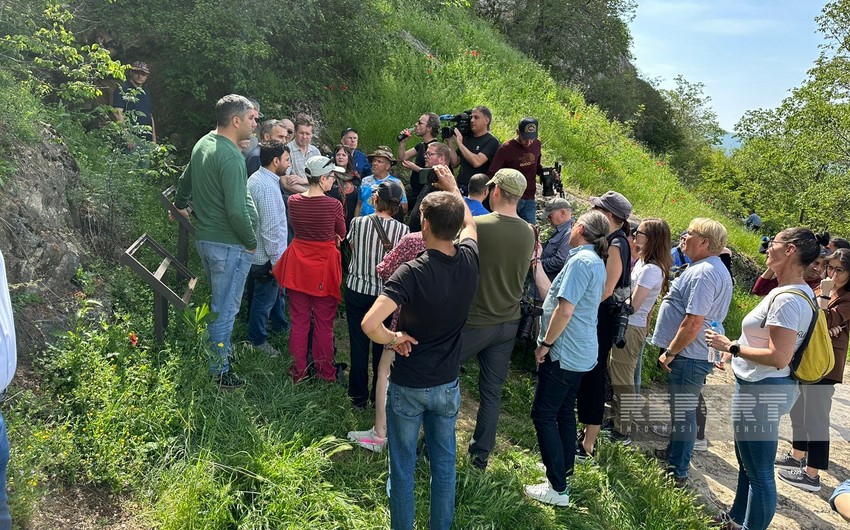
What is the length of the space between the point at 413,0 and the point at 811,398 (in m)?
10.2

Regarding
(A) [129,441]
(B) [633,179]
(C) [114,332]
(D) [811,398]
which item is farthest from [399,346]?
(B) [633,179]

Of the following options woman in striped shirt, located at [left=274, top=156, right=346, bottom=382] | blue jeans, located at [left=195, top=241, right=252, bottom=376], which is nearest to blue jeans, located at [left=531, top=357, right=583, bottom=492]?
woman in striped shirt, located at [left=274, top=156, right=346, bottom=382]

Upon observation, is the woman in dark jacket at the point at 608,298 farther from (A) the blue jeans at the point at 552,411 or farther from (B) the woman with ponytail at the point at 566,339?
(A) the blue jeans at the point at 552,411

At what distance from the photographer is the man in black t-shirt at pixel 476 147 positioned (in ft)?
19.8

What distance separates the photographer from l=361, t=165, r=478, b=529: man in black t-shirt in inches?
110

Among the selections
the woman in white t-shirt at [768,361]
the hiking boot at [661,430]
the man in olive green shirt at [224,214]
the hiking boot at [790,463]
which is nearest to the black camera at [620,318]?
the woman in white t-shirt at [768,361]

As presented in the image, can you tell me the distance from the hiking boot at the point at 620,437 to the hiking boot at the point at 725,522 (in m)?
0.89

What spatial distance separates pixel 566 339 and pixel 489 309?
517mm

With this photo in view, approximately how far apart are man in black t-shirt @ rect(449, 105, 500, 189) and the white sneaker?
3296mm

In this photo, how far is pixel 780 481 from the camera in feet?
16.2

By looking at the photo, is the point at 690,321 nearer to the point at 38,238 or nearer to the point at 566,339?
the point at 566,339

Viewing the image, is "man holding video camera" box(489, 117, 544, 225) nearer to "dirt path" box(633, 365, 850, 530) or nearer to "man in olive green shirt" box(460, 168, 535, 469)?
"man in olive green shirt" box(460, 168, 535, 469)

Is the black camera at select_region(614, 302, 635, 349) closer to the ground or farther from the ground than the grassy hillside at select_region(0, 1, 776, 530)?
farther from the ground

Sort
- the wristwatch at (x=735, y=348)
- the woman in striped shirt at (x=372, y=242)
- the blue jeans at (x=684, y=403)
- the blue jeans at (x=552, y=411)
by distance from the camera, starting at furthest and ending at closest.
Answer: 1. the blue jeans at (x=684, y=403)
2. the woman in striped shirt at (x=372, y=242)
3. the blue jeans at (x=552, y=411)
4. the wristwatch at (x=735, y=348)
